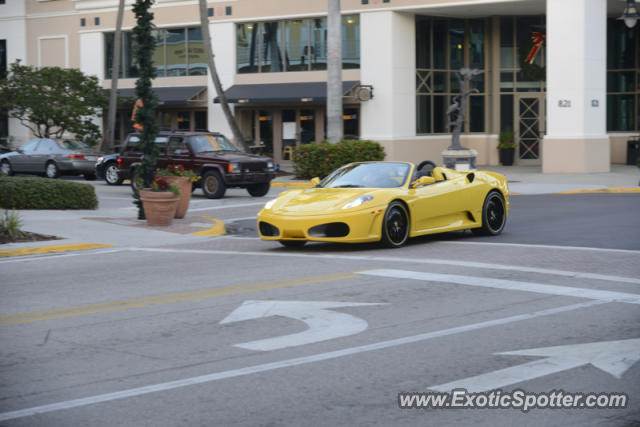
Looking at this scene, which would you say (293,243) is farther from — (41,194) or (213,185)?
(213,185)

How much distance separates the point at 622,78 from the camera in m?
39.7

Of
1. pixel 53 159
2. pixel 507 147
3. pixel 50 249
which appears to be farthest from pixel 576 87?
pixel 50 249

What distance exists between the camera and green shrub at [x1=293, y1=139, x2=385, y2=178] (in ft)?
96.0

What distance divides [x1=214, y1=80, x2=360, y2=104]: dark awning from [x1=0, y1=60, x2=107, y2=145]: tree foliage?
5.92m

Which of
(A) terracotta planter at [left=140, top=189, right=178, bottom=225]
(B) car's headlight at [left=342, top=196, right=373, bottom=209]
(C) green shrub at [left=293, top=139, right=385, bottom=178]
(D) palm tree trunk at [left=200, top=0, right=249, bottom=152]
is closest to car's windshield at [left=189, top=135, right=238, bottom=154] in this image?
(C) green shrub at [left=293, top=139, right=385, bottom=178]

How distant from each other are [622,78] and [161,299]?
113 feet

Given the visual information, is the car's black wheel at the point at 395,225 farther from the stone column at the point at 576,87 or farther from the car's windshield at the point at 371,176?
the stone column at the point at 576,87

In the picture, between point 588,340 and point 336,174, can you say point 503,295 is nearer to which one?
point 588,340

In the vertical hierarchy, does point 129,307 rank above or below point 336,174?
below

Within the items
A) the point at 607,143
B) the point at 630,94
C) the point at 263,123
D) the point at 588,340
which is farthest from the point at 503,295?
the point at 630,94

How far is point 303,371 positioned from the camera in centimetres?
629

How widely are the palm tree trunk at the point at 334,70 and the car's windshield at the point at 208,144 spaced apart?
6167 millimetres


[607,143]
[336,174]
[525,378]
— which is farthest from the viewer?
[607,143]

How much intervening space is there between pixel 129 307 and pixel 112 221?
8.96 meters
